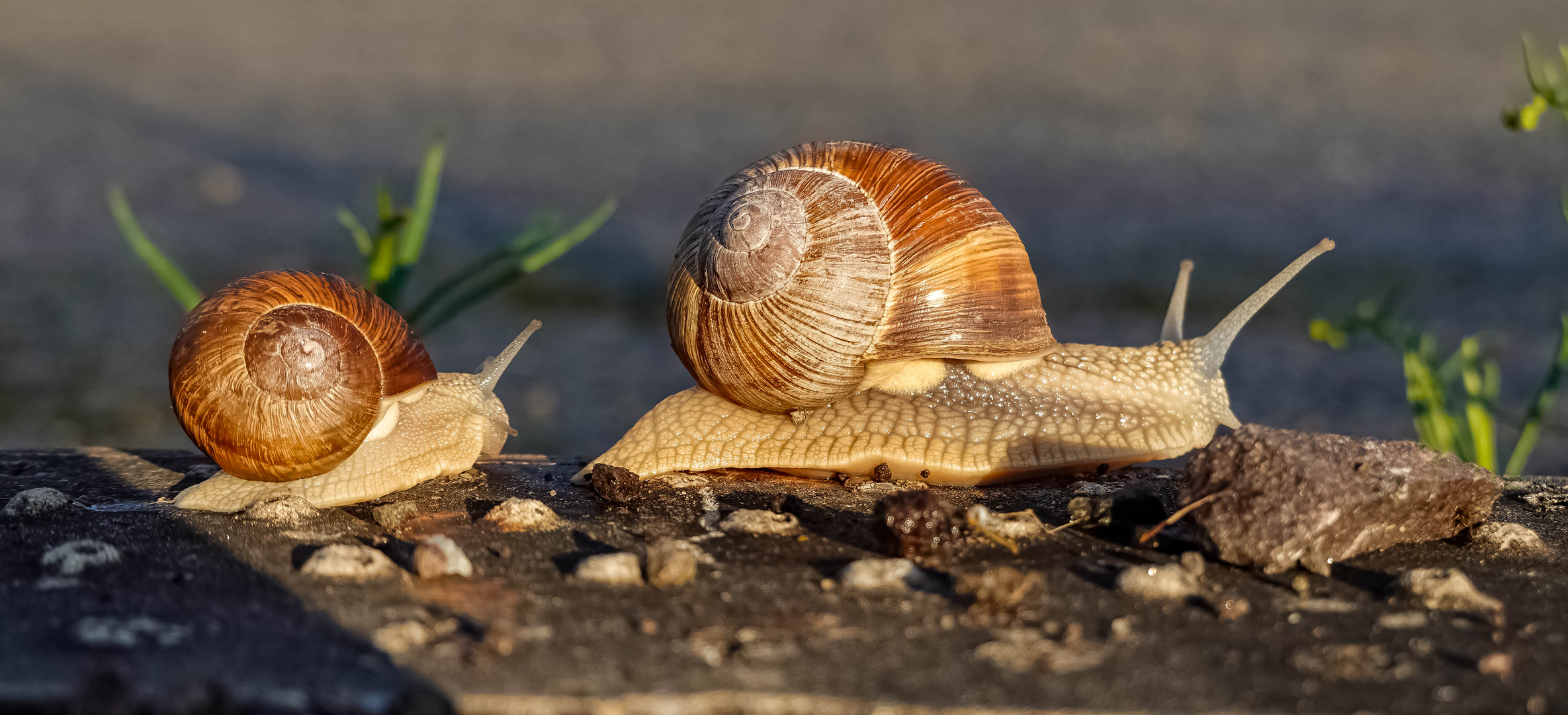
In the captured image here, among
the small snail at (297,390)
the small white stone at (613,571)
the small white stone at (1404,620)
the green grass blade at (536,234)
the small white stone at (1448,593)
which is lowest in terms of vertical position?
the small white stone at (1404,620)

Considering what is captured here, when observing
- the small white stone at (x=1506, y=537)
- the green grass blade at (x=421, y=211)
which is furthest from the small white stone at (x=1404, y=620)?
the green grass blade at (x=421, y=211)

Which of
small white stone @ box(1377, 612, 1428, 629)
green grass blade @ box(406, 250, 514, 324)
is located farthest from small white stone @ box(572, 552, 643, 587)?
green grass blade @ box(406, 250, 514, 324)

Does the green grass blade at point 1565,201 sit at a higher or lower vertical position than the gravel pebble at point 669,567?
higher

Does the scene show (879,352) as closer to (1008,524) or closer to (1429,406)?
(1008,524)

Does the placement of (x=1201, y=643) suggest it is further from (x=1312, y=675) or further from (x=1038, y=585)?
(x=1038, y=585)

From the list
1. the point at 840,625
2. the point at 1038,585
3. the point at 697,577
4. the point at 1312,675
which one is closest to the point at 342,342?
the point at 697,577

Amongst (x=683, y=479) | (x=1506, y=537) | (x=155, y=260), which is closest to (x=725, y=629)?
(x=683, y=479)

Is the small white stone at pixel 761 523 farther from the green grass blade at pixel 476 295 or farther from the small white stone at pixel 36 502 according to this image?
the green grass blade at pixel 476 295
